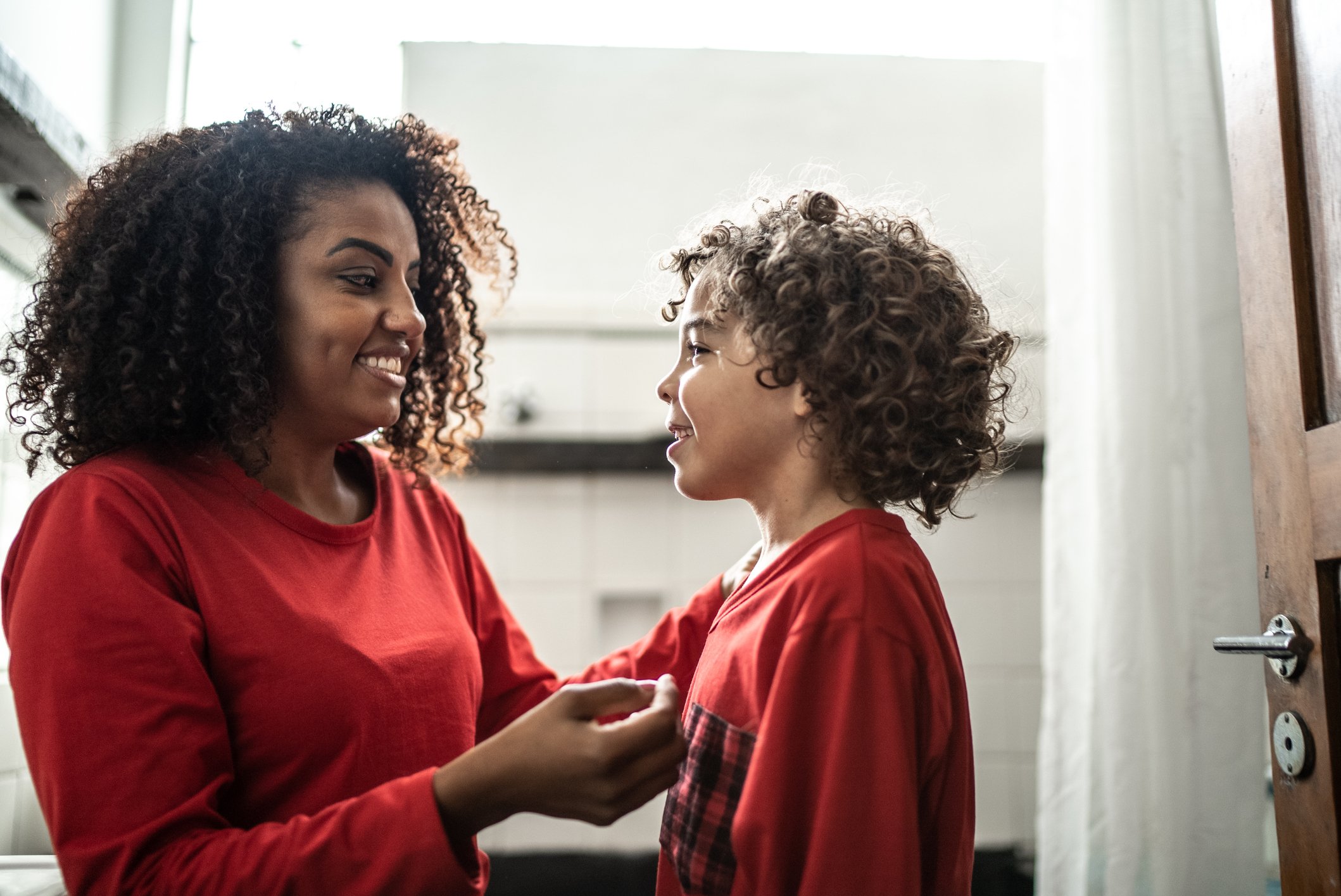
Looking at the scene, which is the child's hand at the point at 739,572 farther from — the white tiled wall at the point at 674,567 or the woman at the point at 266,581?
the white tiled wall at the point at 674,567

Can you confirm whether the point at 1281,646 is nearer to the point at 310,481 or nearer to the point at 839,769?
the point at 839,769

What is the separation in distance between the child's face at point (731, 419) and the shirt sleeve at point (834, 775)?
220 millimetres

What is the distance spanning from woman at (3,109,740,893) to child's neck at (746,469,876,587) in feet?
0.63

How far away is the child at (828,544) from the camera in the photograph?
0.71 m

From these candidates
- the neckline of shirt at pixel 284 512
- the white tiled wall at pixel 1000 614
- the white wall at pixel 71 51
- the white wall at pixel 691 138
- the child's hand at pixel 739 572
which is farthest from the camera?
the white wall at pixel 691 138

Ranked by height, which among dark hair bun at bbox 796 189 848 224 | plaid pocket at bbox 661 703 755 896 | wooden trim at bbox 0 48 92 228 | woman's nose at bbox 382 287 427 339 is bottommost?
plaid pocket at bbox 661 703 755 896

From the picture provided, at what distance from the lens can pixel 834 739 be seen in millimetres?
708

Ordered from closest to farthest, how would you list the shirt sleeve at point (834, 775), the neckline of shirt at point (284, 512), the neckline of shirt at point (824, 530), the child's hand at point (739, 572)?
the shirt sleeve at point (834, 775) → the neckline of shirt at point (824, 530) → the neckline of shirt at point (284, 512) → the child's hand at point (739, 572)

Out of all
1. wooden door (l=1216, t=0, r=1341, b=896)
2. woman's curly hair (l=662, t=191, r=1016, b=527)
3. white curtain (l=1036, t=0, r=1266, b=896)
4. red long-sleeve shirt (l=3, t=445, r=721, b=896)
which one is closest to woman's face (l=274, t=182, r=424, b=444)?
red long-sleeve shirt (l=3, t=445, r=721, b=896)

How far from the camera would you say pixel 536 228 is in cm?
210

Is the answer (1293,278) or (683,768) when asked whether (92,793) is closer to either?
(683,768)

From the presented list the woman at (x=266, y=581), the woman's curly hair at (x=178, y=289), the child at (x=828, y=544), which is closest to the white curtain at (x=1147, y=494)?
the child at (x=828, y=544)

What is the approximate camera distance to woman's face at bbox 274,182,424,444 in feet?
3.19

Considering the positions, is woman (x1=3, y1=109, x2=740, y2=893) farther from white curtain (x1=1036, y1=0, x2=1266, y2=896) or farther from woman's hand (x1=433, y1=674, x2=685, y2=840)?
white curtain (x1=1036, y1=0, x2=1266, y2=896)
